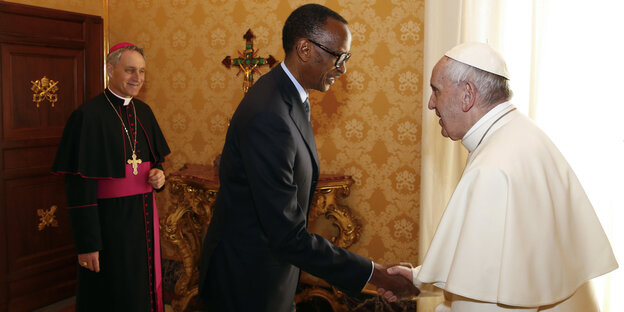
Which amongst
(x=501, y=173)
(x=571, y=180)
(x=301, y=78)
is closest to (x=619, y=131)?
(x=571, y=180)

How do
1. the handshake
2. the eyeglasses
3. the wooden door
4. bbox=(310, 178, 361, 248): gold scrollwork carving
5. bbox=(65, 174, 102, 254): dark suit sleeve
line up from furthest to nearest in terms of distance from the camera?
the wooden door
bbox=(310, 178, 361, 248): gold scrollwork carving
bbox=(65, 174, 102, 254): dark suit sleeve
the handshake
the eyeglasses

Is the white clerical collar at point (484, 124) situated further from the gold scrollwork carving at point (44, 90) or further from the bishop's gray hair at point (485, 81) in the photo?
the gold scrollwork carving at point (44, 90)

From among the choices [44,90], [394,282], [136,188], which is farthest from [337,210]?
[44,90]

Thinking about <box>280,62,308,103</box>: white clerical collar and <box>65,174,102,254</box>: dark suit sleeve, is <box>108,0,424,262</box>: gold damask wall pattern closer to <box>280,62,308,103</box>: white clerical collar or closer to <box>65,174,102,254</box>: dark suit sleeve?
<box>65,174,102,254</box>: dark suit sleeve

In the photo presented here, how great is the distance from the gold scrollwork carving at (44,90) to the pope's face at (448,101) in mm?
3581

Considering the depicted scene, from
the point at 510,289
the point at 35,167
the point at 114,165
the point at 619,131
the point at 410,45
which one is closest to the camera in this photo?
the point at 510,289

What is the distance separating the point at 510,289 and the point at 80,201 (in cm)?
243

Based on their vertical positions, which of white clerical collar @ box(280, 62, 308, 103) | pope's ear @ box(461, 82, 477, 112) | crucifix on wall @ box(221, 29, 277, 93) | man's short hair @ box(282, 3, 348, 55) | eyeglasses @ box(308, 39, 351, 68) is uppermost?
crucifix on wall @ box(221, 29, 277, 93)

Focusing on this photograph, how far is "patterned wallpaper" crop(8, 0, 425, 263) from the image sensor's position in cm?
380

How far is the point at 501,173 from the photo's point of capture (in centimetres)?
159

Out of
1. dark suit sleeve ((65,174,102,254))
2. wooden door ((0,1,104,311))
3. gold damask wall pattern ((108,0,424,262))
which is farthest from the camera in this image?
wooden door ((0,1,104,311))

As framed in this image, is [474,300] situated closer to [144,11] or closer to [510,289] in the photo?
[510,289]

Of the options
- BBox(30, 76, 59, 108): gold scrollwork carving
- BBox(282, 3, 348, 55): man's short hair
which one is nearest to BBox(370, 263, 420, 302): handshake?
BBox(282, 3, 348, 55): man's short hair

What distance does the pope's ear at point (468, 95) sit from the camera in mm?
1801
